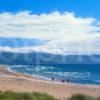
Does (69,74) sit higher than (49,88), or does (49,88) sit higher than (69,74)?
(69,74)

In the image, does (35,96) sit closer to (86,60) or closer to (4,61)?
(86,60)

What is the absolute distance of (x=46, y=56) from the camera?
186750 millimetres

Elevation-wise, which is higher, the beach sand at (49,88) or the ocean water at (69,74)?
the ocean water at (69,74)

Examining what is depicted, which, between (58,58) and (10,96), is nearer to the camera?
(10,96)

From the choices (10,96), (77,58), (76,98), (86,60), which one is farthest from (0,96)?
(77,58)

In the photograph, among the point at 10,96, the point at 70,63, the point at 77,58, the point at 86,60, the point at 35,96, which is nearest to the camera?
the point at 10,96

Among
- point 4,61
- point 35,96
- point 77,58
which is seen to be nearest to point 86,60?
point 77,58

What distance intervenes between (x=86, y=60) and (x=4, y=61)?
4796 cm

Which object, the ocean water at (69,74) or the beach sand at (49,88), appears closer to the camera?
the beach sand at (49,88)

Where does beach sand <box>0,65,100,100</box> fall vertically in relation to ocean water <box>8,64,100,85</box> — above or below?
below

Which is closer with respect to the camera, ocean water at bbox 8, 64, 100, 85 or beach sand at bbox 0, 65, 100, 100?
beach sand at bbox 0, 65, 100, 100

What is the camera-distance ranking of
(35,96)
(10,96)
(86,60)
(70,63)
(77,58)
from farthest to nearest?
(70,63)
(77,58)
(86,60)
(35,96)
(10,96)

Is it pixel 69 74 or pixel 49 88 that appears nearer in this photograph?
pixel 49 88

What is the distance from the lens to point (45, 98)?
1627 centimetres
